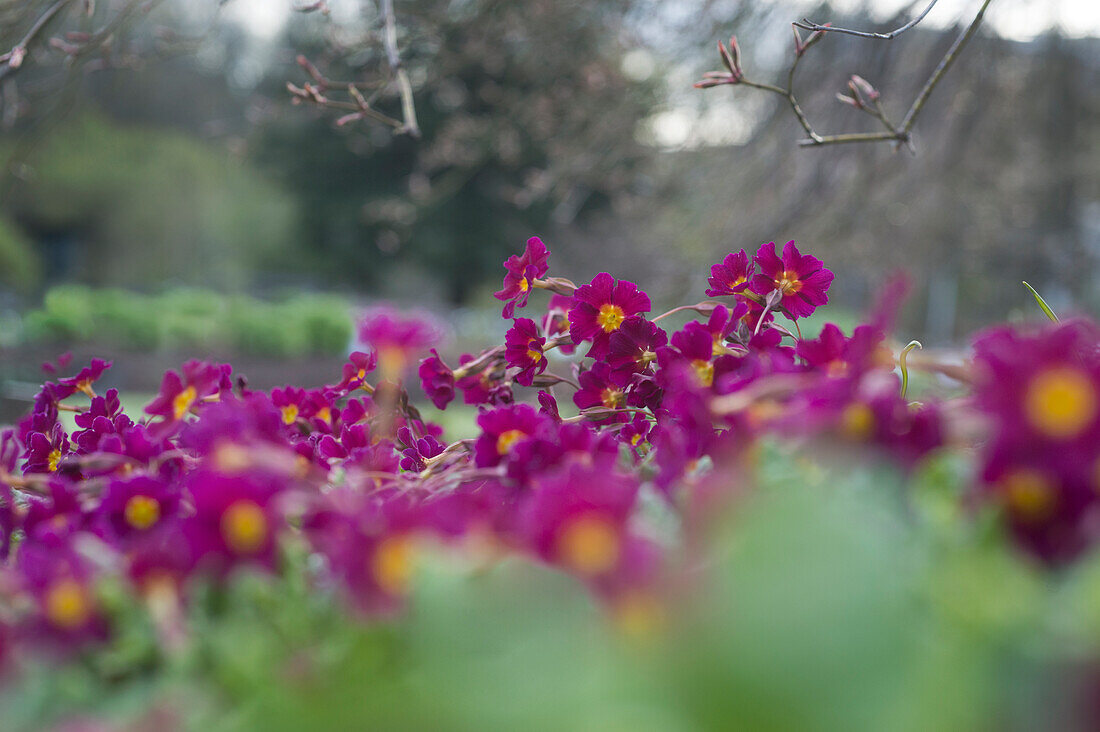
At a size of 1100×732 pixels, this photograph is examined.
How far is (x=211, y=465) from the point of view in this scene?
1.62ft

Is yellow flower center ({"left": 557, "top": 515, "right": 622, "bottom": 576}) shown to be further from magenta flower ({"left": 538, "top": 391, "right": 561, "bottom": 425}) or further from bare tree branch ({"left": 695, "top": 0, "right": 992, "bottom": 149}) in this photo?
bare tree branch ({"left": 695, "top": 0, "right": 992, "bottom": 149})

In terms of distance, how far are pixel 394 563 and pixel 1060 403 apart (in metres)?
0.31

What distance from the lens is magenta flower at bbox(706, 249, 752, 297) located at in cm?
83

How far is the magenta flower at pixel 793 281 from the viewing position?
2.70 feet


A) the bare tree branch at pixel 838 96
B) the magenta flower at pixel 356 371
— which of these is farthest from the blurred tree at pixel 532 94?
the magenta flower at pixel 356 371

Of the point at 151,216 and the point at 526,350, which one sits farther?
the point at 151,216

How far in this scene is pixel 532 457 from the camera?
562mm

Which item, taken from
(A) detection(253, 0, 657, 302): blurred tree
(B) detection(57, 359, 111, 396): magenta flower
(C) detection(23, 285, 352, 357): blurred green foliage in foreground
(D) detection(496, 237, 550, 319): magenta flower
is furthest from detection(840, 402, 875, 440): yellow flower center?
(C) detection(23, 285, 352, 357): blurred green foliage in foreground

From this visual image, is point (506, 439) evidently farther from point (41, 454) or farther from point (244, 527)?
point (41, 454)

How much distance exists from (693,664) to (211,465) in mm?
306

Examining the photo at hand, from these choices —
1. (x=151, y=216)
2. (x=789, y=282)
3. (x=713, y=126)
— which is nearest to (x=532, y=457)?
(x=789, y=282)

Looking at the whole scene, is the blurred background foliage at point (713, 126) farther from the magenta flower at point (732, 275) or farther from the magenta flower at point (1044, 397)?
the magenta flower at point (1044, 397)

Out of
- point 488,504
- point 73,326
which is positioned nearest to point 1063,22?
point 488,504

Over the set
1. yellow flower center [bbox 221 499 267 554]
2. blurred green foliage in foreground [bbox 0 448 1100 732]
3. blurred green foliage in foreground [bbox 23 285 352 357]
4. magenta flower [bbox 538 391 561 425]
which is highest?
blurred green foliage in foreground [bbox 23 285 352 357]
